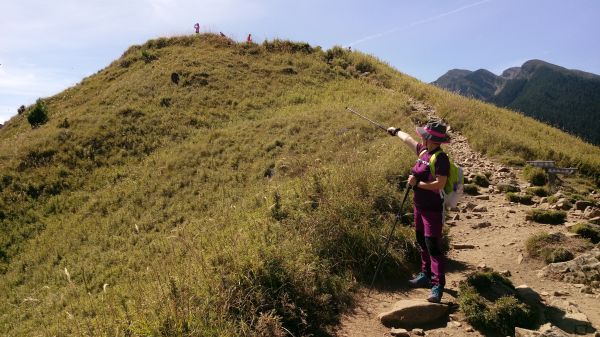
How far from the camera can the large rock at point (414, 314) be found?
5184 mm

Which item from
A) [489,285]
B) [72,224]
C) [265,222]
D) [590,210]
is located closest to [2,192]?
[72,224]

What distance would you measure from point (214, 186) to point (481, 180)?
9812mm

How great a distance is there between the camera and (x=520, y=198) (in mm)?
10055

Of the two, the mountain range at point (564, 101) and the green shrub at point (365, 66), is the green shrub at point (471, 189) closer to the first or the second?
the green shrub at point (365, 66)

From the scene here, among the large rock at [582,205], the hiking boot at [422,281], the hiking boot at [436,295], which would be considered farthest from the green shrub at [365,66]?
the hiking boot at [436,295]

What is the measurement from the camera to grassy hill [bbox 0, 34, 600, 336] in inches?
206

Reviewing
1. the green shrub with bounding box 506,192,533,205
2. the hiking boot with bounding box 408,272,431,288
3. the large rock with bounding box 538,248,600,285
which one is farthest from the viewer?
the green shrub with bounding box 506,192,533,205

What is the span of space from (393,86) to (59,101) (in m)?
24.3

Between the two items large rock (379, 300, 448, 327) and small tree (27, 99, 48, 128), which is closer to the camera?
large rock (379, 300, 448, 327)

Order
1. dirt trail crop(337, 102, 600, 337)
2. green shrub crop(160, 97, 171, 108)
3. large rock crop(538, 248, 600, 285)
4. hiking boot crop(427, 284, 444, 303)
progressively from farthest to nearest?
green shrub crop(160, 97, 171, 108) → large rock crop(538, 248, 600, 285) → hiking boot crop(427, 284, 444, 303) → dirt trail crop(337, 102, 600, 337)

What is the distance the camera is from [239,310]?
15.5 feet

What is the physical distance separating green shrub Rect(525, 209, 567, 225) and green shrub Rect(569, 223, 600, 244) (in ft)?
3.13

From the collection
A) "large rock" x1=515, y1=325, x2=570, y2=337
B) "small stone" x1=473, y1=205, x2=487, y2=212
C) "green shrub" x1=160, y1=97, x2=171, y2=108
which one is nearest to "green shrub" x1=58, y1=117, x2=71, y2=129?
"green shrub" x1=160, y1=97, x2=171, y2=108

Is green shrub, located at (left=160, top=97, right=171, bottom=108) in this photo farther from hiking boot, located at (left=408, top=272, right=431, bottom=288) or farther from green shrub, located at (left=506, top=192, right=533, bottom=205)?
hiking boot, located at (left=408, top=272, right=431, bottom=288)
